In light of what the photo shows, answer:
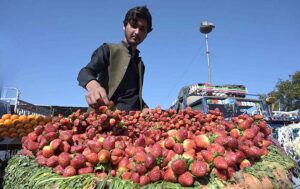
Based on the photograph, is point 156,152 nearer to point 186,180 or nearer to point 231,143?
point 186,180

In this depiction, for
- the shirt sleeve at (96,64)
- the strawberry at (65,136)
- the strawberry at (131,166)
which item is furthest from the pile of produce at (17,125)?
the strawberry at (131,166)

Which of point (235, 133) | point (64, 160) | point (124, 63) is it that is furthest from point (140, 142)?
point (124, 63)

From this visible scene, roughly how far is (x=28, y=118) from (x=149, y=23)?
4156mm

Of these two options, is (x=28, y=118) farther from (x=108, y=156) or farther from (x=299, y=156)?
(x=299, y=156)

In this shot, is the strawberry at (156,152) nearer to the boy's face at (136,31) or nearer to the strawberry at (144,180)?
the strawberry at (144,180)

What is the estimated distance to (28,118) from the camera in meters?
6.33

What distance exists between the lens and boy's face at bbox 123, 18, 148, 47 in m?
3.29

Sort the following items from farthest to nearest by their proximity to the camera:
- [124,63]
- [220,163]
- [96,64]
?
[124,63] < [96,64] < [220,163]

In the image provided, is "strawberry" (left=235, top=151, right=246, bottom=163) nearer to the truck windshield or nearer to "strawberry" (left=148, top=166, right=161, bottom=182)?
"strawberry" (left=148, top=166, right=161, bottom=182)

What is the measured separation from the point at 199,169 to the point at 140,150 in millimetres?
400

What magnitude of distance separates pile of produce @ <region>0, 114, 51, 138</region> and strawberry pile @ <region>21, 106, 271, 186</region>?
11.6ft

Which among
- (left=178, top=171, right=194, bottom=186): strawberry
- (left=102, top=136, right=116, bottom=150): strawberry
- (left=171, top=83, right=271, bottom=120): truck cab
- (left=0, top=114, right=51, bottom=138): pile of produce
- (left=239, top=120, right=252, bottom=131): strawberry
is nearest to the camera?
(left=178, top=171, right=194, bottom=186): strawberry

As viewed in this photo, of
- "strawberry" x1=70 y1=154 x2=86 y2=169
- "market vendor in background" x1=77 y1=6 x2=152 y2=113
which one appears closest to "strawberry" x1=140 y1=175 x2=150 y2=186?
"strawberry" x1=70 y1=154 x2=86 y2=169

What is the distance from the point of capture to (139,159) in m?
1.71
